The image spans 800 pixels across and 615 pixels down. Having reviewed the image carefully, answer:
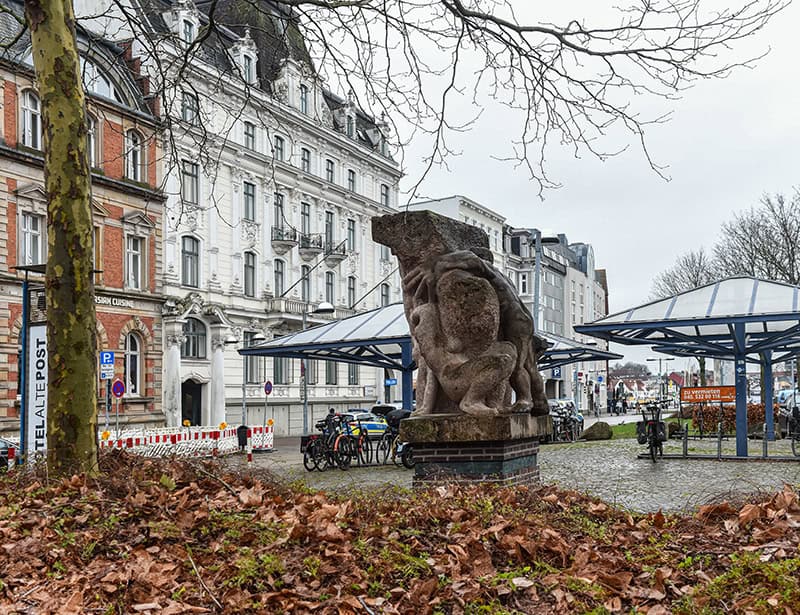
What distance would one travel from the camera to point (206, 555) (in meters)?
5.25

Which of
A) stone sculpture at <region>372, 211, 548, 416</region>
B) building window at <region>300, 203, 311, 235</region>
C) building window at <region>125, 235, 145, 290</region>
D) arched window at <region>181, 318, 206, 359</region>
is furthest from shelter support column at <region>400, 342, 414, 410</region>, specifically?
building window at <region>300, 203, 311, 235</region>

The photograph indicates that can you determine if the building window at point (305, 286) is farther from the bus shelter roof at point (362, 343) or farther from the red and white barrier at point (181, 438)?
the bus shelter roof at point (362, 343)

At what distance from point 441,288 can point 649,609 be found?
16.6 feet

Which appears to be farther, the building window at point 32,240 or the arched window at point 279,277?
the arched window at point 279,277

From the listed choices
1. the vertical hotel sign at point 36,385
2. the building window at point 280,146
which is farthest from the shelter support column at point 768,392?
the building window at point 280,146

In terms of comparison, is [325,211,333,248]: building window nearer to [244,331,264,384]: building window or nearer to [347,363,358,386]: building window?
[347,363,358,386]: building window

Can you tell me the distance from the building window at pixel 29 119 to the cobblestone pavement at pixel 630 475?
16088 mm

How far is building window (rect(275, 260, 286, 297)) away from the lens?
43906mm

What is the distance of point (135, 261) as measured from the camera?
34.8 metres

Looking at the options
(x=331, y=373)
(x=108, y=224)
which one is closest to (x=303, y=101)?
(x=331, y=373)

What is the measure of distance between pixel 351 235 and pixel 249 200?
9047 millimetres

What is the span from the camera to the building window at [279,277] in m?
43.9

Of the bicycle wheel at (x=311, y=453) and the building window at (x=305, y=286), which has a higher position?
the building window at (x=305, y=286)

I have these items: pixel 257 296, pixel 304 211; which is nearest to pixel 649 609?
pixel 257 296
